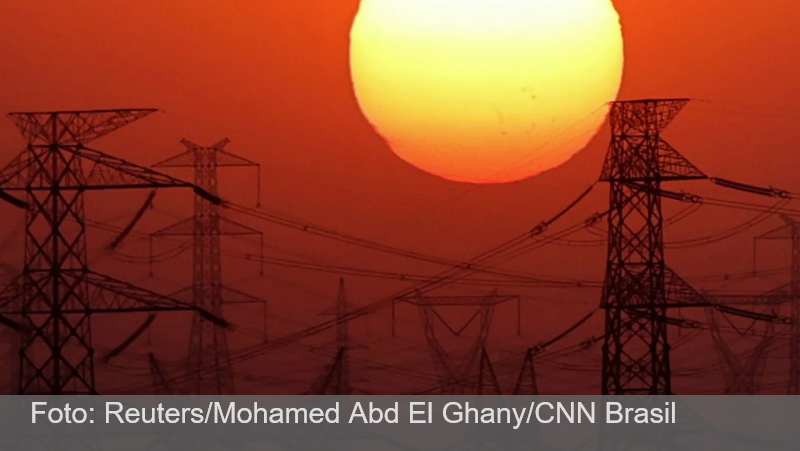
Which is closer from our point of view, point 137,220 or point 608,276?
point 608,276

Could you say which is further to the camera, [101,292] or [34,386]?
A: [34,386]

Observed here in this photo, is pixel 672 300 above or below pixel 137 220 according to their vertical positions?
below

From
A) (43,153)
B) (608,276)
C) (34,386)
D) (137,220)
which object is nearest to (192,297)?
(137,220)
